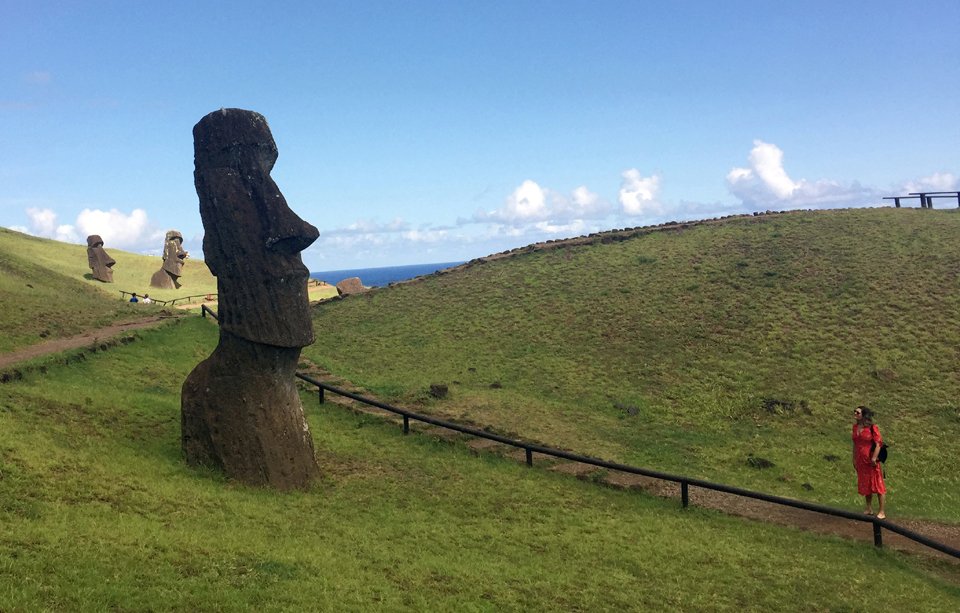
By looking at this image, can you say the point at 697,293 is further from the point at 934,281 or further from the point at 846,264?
the point at 934,281

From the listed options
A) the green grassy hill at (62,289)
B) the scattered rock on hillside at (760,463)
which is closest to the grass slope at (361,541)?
the scattered rock on hillside at (760,463)

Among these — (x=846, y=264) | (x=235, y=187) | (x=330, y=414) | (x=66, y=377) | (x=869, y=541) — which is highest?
(x=235, y=187)

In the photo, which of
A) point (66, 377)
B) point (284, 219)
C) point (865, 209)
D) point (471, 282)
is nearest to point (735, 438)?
point (284, 219)

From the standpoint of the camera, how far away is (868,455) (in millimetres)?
13578

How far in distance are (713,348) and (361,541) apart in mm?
20211

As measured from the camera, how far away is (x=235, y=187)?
13.5 m

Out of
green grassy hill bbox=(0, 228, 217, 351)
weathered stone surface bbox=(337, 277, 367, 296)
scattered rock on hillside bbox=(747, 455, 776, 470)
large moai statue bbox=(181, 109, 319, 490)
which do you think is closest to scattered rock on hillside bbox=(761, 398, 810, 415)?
scattered rock on hillside bbox=(747, 455, 776, 470)

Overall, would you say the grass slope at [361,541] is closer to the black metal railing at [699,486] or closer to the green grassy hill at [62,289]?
the black metal railing at [699,486]

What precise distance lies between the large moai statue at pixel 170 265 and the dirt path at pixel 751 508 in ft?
159

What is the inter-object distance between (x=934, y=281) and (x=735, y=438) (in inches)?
658

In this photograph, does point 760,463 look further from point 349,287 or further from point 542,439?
point 349,287

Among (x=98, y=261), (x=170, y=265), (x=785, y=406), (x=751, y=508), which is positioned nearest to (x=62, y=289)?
(x=98, y=261)

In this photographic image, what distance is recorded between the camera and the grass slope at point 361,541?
26.2 feet

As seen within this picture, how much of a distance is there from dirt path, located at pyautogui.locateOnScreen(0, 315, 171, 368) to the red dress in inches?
840
